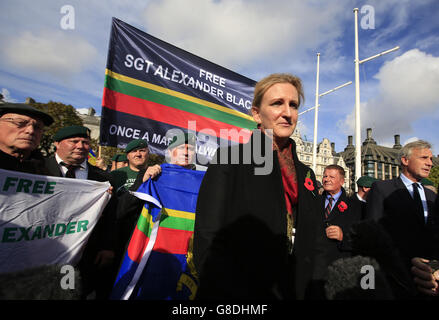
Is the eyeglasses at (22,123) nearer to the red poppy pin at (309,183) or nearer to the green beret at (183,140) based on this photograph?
the green beret at (183,140)

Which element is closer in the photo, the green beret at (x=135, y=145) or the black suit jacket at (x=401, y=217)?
the black suit jacket at (x=401, y=217)

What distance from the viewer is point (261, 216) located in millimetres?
1328

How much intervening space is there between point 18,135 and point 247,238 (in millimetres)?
2416

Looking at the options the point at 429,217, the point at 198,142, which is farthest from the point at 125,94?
the point at 429,217

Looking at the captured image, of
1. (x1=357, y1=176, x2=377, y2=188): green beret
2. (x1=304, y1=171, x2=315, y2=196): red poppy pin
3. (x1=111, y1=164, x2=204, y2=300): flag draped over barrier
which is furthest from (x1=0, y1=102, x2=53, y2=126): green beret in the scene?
(x1=357, y1=176, x2=377, y2=188): green beret

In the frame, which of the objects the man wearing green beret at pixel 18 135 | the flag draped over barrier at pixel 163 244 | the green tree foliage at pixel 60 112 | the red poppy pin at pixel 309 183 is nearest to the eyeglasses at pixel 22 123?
the man wearing green beret at pixel 18 135

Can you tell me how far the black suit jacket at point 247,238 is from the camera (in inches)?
45.2

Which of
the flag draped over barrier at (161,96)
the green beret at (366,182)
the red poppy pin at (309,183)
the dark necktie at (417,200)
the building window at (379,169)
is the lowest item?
the dark necktie at (417,200)

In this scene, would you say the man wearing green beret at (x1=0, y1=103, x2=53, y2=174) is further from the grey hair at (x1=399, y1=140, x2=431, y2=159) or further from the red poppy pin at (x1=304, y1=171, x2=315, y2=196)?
the grey hair at (x1=399, y1=140, x2=431, y2=159)

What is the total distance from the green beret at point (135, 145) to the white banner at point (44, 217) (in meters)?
1.38

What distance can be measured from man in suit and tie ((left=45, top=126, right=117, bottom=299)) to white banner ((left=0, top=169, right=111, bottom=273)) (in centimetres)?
17

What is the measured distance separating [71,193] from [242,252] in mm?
2289

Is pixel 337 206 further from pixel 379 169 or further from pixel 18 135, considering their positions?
pixel 379 169

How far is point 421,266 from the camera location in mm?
1615
